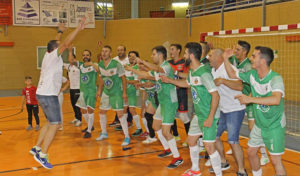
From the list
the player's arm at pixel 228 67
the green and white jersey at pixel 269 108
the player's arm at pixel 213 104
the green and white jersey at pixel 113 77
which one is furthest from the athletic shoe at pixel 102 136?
the green and white jersey at pixel 269 108

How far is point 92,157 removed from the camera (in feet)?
22.3

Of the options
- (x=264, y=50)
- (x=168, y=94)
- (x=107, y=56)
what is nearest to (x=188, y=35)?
(x=107, y=56)

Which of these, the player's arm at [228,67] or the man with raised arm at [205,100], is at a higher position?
the player's arm at [228,67]

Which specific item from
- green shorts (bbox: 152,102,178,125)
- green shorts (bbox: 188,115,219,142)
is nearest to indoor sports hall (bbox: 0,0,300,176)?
green shorts (bbox: 152,102,178,125)

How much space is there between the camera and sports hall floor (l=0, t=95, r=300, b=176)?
5.97m

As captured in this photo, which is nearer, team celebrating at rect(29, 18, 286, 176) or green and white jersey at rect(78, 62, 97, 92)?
team celebrating at rect(29, 18, 286, 176)

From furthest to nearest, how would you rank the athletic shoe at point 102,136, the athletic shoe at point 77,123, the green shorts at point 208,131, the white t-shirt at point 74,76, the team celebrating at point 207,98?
the athletic shoe at point 77,123 → the white t-shirt at point 74,76 → the athletic shoe at point 102,136 → the green shorts at point 208,131 → the team celebrating at point 207,98

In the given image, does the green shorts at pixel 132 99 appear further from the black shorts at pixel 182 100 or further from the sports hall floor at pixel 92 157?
the black shorts at pixel 182 100

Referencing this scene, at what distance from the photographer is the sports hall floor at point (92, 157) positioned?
5.97 meters

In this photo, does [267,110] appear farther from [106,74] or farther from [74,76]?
[74,76]

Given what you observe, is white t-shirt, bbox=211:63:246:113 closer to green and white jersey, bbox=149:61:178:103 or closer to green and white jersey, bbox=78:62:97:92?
green and white jersey, bbox=149:61:178:103

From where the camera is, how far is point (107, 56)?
308 inches

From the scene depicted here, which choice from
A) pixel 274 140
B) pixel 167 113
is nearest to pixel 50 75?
pixel 167 113

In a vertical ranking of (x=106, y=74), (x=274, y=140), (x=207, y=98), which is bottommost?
(x=274, y=140)
